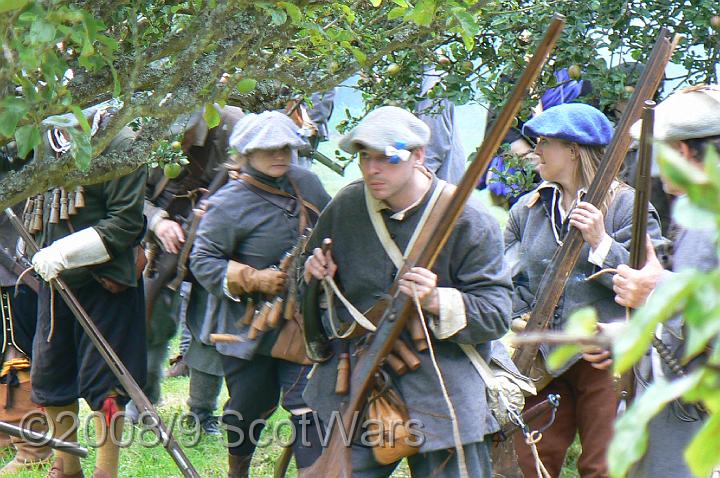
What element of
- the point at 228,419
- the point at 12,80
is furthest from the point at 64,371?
the point at 12,80

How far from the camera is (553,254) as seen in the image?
14.7 ft

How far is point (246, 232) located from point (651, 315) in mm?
3906

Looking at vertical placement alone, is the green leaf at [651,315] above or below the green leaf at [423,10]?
below

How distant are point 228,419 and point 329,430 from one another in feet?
4.81

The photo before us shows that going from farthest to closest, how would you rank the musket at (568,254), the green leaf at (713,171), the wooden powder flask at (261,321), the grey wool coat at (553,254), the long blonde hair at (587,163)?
the wooden powder flask at (261,321)
the long blonde hair at (587,163)
the grey wool coat at (553,254)
the musket at (568,254)
the green leaf at (713,171)

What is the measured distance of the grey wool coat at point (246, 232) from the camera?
189 inches

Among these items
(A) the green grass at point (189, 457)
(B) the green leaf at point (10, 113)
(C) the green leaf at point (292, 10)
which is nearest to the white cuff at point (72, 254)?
(A) the green grass at point (189, 457)

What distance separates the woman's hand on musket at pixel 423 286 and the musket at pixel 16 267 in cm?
284

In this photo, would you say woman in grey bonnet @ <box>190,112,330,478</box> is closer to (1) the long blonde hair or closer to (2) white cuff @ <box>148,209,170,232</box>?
(2) white cuff @ <box>148,209,170,232</box>

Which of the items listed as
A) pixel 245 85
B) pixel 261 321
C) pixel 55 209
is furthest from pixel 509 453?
pixel 55 209

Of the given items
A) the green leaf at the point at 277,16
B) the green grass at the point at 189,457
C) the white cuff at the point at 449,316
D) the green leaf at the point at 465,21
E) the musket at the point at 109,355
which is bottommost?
the green grass at the point at 189,457

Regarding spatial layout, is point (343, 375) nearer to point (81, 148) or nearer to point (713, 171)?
point (81, 148)

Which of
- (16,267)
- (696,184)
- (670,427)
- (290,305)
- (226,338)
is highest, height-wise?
(696,184)

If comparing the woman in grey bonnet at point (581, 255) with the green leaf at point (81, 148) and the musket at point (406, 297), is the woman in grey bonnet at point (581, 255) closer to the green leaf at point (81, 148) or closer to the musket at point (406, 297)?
the musket at point (406, 297)
